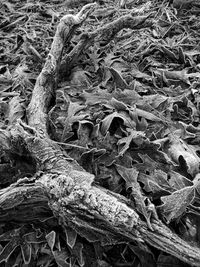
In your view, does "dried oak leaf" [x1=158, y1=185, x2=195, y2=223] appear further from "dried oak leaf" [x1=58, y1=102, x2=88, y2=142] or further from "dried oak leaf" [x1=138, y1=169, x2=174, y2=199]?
"dried oak leaf" [x1=58, y1=102, x2=88, y2=142]

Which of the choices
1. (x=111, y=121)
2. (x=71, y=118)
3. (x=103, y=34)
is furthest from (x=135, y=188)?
(x=103, y=34)

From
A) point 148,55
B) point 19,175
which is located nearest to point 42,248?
point 19,175

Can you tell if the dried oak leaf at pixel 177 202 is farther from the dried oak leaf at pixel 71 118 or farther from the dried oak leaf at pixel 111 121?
the dried oak leaf at pixel 71 118

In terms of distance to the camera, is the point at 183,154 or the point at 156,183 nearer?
the point at 156,183

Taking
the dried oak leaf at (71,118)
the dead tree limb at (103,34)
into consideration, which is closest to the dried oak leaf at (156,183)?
the dried oak leaf at (71,118)

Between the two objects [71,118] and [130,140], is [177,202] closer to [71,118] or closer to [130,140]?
[130,140]

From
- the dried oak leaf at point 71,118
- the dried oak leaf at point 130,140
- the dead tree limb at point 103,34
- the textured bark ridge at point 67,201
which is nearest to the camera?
the textured bark ridge at point 67,201

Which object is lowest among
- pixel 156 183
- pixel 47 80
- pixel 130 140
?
pixel 156 183

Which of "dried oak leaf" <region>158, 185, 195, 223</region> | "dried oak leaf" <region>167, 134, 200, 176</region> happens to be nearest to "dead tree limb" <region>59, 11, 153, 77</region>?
"dried oak leaf" <region>167, 134, 200, 176</region>
